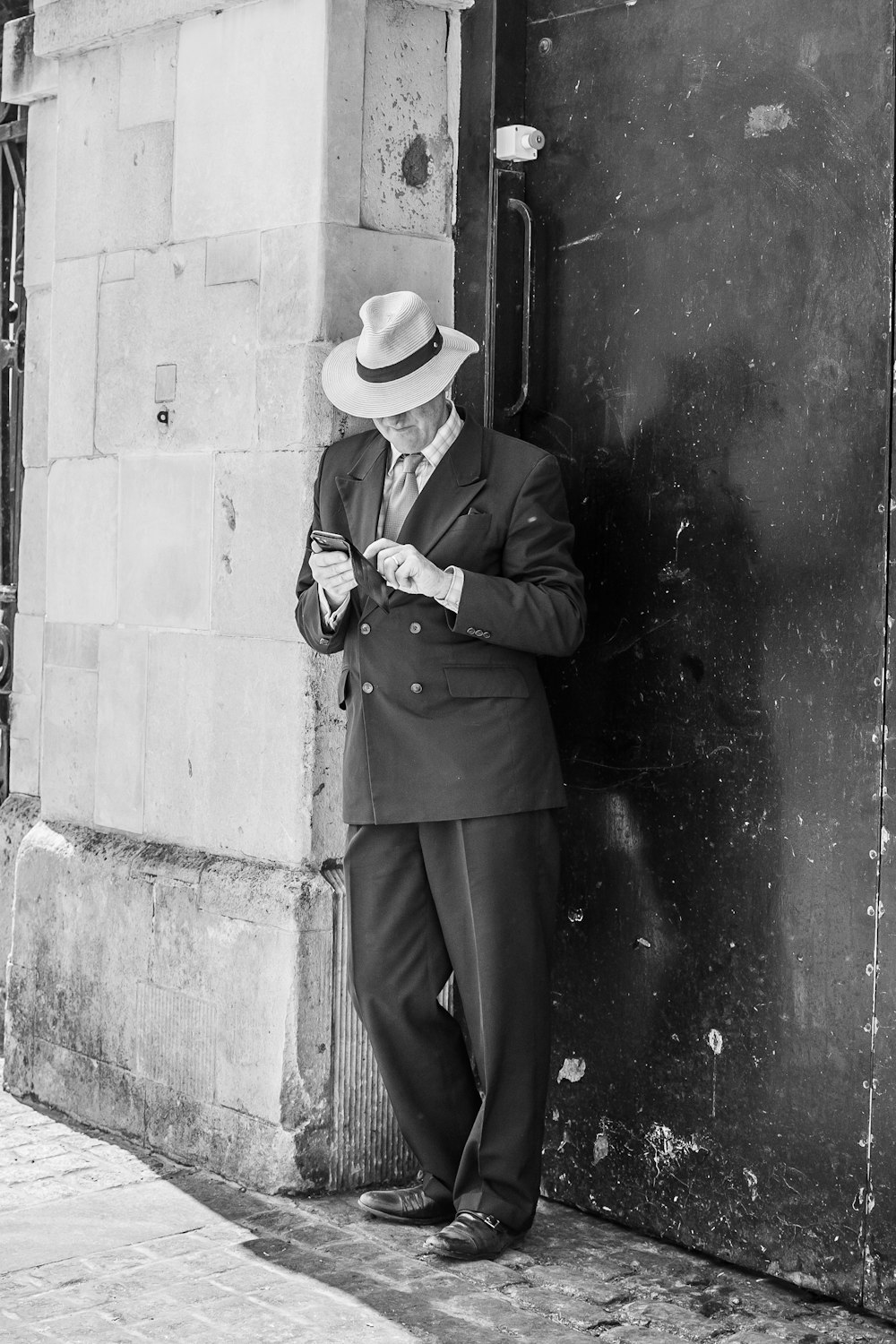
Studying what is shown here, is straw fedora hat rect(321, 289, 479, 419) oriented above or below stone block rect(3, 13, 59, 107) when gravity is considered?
below

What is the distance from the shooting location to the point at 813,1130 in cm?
385

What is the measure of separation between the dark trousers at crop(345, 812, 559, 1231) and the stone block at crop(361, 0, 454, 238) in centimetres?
161

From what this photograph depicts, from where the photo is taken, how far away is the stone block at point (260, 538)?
4.50m

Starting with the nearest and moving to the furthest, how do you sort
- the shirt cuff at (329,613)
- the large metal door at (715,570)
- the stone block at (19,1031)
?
the large metal door at (715,570), the shirt cuff at (329,613), the stone block at (19,1031)

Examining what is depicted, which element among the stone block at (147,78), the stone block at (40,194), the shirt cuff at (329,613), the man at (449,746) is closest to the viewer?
the man at (449,746)

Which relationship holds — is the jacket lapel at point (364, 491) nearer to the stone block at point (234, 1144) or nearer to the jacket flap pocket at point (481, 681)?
the jacket flap pocket at point (481, 681)

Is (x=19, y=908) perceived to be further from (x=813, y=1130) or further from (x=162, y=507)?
(x=813, y=1130)

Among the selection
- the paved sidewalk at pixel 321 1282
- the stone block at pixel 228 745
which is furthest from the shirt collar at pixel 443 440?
the paved sidewalk at pixel 321 1282

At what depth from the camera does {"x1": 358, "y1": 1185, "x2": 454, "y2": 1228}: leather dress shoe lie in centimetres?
429

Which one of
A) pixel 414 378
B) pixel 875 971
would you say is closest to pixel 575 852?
pixel 875 971

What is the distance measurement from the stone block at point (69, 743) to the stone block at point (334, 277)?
1.30m

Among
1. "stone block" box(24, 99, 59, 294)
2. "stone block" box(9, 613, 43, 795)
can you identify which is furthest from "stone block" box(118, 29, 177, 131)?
"stone block" box(9, 613, 43, 795)

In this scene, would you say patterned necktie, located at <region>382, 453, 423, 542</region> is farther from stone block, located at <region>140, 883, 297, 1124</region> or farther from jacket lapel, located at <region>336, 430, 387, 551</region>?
stone block, located at <region>140, 883, 297, 1124</region>

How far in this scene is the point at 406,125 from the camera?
4559mm
